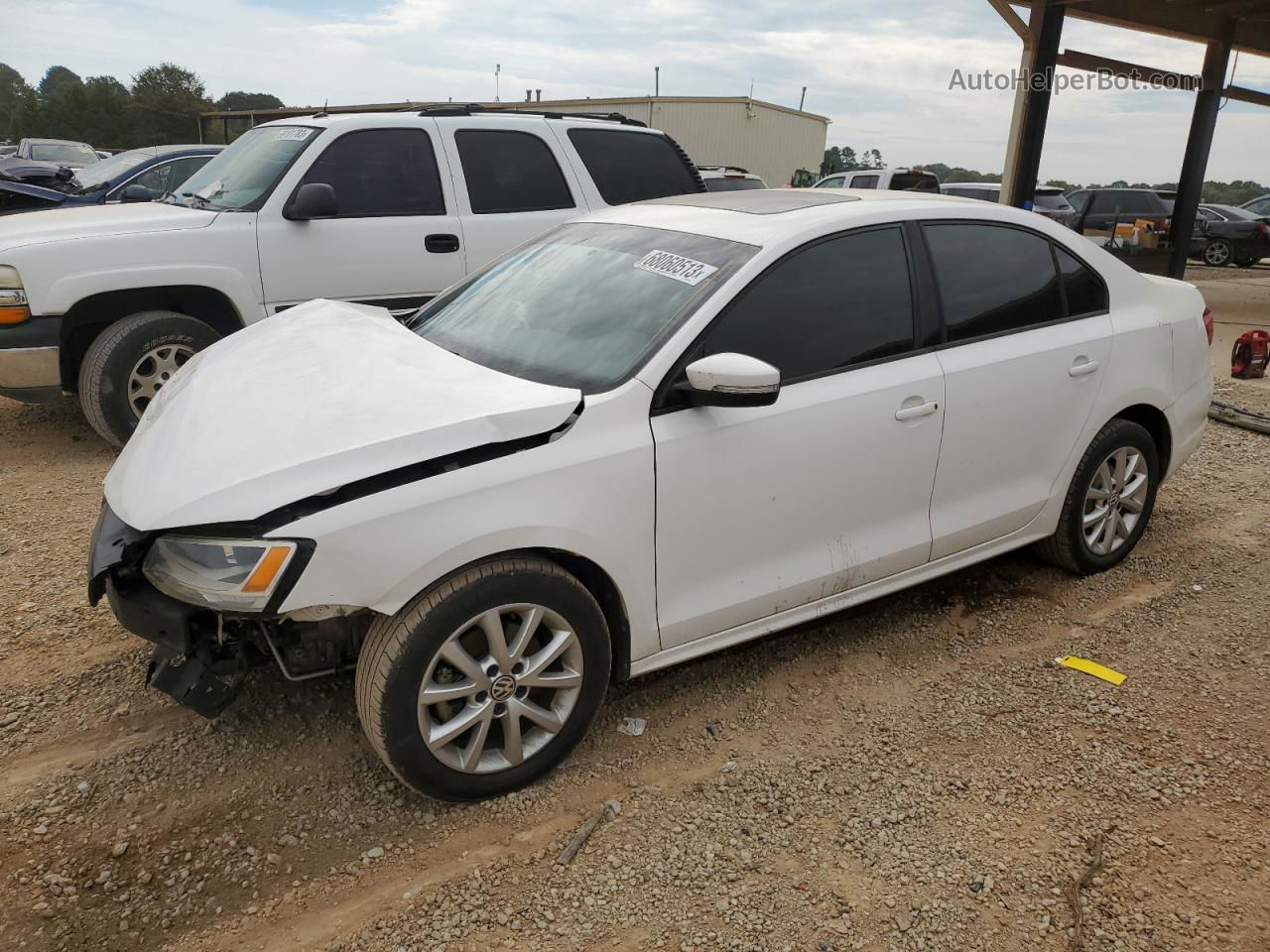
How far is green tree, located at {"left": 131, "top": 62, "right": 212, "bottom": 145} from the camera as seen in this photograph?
49625 mm

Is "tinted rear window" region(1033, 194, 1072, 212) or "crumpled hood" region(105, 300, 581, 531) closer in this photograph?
"crumpled hood" region(105, 300, 581, 531)

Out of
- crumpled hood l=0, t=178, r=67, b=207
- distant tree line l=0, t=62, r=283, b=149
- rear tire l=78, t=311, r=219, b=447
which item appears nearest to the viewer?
rear tire l=78, t=311, r=219, b=447

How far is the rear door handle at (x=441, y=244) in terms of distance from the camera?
6.11 meters

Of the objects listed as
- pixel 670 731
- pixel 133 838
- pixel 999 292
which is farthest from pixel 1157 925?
pixel 133 838

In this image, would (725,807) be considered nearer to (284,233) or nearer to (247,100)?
(284,233)

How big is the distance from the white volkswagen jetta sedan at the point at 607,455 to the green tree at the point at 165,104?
49.8 meters

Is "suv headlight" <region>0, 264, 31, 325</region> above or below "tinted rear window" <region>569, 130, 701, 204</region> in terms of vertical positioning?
below

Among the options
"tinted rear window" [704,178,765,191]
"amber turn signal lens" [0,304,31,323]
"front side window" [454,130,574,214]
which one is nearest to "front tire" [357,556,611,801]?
"amber turn signal lens" [0,304,31,323]

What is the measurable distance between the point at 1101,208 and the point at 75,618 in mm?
21288

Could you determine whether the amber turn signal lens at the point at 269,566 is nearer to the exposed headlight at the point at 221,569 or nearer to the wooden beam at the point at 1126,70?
the exposed headlight at the point at 221,569

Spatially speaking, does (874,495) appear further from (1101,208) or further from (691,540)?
(1101,208)

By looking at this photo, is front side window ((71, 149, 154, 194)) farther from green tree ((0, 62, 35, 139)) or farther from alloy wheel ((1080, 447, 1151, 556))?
green tree ((0, 62, 35, 139))

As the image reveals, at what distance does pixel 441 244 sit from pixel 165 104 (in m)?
56.2

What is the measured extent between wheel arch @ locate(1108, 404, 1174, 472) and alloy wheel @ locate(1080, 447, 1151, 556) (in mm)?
147
